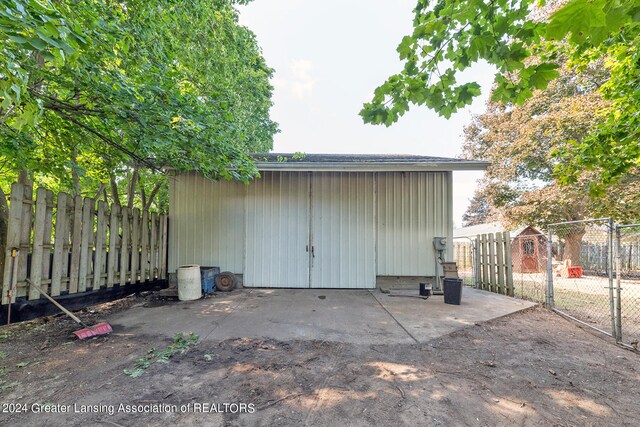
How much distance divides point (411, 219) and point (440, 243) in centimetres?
85

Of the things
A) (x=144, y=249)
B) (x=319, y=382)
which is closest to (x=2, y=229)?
(x=144, y=249)

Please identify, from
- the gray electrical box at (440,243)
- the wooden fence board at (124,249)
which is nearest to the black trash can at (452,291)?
the gray electrical box at (440,243)

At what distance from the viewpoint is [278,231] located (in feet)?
20.7

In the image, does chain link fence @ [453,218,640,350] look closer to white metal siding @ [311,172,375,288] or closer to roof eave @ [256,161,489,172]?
roof eave @ [256,161,489,172]

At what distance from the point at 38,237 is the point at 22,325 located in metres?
1.23

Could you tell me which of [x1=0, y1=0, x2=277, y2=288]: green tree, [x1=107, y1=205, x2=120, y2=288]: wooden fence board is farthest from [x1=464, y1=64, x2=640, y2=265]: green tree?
[x1=107, y1=205, x2=120, y2=288]: wooden fence board

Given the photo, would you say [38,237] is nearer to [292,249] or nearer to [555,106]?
[292,249]

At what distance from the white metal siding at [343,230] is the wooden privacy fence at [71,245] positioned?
3.83 metres

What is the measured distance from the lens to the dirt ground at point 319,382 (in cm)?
180

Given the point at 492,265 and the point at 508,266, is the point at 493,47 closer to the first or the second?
the point at 508,266

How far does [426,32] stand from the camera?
1.98 metres

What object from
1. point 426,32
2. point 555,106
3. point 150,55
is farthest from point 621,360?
point 555,106

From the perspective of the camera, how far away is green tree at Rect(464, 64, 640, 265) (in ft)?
33.2

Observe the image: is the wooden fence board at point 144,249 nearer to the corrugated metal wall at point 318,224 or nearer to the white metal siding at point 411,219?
the corrugated metal wall at point 318,224
